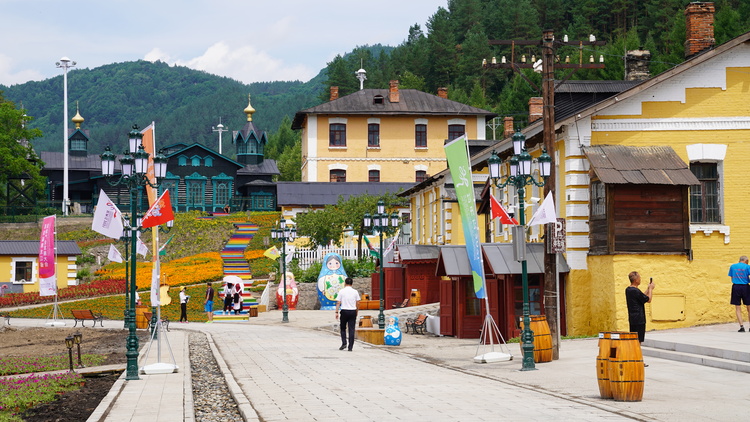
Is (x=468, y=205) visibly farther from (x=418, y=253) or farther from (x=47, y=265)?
(x=47, y=265)

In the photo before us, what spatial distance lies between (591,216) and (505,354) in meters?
6.96

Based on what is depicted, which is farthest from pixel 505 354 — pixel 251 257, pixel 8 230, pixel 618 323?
pixel 8 230

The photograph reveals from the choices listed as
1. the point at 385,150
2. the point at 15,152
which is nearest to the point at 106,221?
the point at 385,150

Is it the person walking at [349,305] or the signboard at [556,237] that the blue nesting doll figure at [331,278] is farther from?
the signboard at [556,237]

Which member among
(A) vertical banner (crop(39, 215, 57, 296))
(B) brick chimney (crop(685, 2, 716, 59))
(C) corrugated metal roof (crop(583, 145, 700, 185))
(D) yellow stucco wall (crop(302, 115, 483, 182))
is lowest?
(A) vertical banner (crop(39, 215, 57, 296))

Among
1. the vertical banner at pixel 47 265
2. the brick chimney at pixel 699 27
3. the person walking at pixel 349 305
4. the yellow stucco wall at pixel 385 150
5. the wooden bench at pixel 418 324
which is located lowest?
the wooden bench at pixel 418 324

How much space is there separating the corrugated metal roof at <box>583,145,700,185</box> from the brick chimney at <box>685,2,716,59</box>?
4.30 m

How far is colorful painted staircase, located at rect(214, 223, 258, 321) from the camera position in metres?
42.5

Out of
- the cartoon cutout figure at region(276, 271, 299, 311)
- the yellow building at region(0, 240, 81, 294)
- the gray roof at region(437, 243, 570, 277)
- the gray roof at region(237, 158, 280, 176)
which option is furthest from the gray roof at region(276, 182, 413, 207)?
the gray roof at region(437, 243, 570, 277)

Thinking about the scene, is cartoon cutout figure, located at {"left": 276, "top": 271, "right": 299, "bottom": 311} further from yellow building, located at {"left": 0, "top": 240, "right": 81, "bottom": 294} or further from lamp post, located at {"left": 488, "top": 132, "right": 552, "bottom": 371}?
lamp post, located at {"left": 488, "top": 132, "right": 552, "bottom": 371}

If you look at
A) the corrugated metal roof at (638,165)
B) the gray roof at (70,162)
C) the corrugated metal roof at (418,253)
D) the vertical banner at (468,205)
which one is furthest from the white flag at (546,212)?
the gray roof at (70,162)

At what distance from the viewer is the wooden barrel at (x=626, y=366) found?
41.6ft

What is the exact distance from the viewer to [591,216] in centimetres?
2569

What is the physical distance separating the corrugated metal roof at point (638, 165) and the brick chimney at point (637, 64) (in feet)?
30.7
